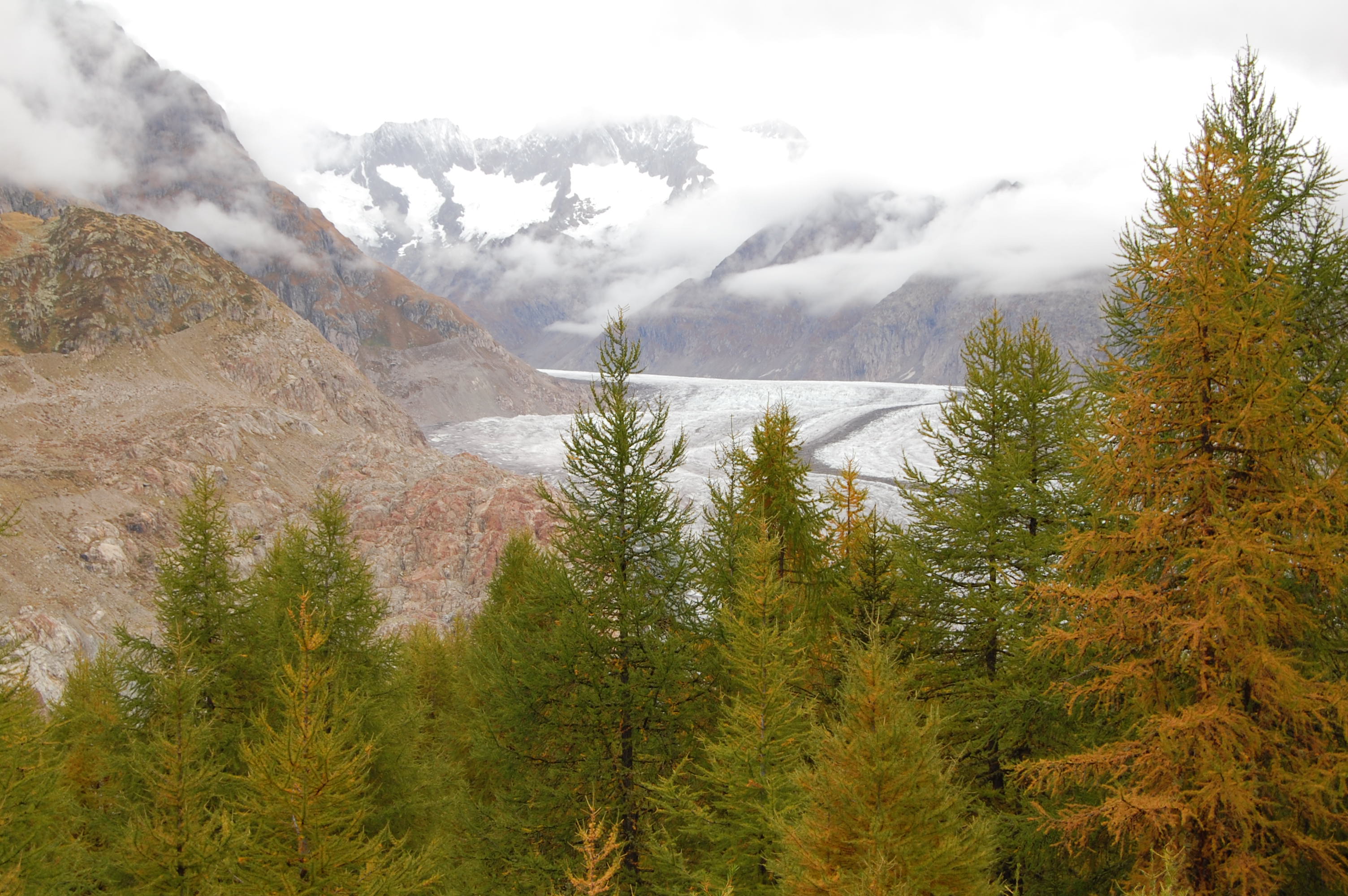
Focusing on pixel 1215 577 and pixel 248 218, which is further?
pixel 248 218

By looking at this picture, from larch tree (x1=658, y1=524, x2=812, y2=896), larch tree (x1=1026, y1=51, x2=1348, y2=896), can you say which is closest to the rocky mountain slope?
larch tree (x1=658, y1=524, x2=812, y2=896)

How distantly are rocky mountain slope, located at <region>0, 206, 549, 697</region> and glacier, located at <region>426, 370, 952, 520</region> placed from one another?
14.2 metres

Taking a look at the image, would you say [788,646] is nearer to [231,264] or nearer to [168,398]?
[168,398]

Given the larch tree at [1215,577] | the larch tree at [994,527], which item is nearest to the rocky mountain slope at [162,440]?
the larch tree at [994,527]

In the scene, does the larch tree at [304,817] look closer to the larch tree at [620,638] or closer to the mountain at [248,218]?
the larch tree at [620,638]

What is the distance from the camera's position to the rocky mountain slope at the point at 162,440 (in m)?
46.6

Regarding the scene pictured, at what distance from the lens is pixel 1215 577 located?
5574 millimetres

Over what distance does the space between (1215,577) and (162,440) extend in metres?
72.6

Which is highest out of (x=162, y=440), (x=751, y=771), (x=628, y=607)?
(x=162, y=440)

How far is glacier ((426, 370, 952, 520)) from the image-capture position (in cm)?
6944

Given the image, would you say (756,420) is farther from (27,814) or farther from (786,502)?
(27,814)

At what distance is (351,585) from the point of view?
51.9ft

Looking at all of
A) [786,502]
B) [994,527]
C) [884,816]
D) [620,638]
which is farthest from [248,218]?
[884,816]

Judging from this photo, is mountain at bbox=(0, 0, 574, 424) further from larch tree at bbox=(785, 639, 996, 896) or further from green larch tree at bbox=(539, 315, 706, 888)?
larch tree at bbox=(785, 639, 996, 896)
